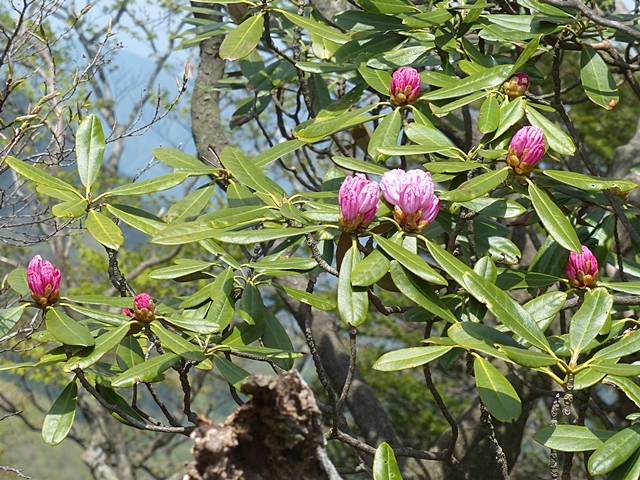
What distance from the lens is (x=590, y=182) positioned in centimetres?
128

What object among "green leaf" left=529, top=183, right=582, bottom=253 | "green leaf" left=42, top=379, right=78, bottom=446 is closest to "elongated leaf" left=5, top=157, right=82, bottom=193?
"green leaf" left=42, top=379, right=78, bottom=446

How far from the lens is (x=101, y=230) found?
1.34 metres

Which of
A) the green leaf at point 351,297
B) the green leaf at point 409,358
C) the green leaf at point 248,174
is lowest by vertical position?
the green leaf at point 409,358

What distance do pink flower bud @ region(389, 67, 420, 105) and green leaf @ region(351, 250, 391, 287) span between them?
1.51 feet

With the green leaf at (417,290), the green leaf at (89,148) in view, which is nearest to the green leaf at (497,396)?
the green leaf at (417,290)

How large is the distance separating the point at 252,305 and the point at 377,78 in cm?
57

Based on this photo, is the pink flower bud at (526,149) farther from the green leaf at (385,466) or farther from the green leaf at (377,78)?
the green leaf at (385,466)

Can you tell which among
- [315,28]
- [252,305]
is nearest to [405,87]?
[315,28]

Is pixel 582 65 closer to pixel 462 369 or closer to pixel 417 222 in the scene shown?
pixel 417 222

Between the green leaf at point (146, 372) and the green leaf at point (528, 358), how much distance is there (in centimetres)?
57

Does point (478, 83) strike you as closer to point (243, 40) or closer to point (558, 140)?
point (558, 140)

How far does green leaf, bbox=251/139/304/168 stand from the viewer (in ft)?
5.02

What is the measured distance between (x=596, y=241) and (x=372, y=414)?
3.90ft

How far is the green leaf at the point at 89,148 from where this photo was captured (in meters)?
1.49
